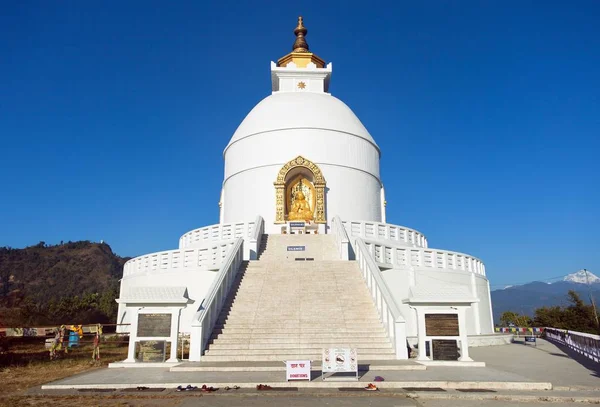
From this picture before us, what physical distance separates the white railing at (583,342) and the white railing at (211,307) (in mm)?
10354

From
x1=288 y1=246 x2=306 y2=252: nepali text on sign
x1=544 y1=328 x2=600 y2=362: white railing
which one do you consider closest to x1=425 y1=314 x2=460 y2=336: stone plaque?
x1=544 y1=328 x2=600 y2=362: white railing

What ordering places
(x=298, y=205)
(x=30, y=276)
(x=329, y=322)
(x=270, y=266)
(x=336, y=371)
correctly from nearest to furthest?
1. (x=336, y=371)
2. (x=329, y=322)
3. (x=270, y=266)
4. (x=298, y=205)
5. (x=30, y=276)

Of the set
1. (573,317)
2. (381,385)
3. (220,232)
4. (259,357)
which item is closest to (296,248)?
(220,232)

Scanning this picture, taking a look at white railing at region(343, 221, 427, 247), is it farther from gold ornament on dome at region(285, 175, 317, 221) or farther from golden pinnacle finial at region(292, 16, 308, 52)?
golden pinnacle finial at region(292, 16, 308, 52)

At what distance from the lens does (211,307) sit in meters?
11.4

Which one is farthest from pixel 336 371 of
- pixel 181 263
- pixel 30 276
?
pixel 30 276

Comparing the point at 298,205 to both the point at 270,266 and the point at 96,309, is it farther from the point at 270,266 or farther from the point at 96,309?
the point at 96,309

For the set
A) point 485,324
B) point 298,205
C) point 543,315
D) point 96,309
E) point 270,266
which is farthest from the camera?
point 543,315

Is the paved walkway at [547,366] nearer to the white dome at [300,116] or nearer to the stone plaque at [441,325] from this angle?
the stone plaque at [441,325]

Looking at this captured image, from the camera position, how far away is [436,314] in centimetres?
1046

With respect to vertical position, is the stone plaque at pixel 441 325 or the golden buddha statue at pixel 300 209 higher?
the golden buddha statue at pixel 300 209

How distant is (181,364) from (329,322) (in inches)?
154

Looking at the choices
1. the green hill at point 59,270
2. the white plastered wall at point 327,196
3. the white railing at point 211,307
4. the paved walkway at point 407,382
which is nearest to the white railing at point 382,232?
the white plastered wall at point 327,196

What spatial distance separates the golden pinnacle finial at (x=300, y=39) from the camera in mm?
32922
